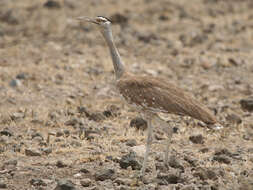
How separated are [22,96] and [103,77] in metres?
1.65

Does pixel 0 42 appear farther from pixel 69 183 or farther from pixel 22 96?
pixel 69 183

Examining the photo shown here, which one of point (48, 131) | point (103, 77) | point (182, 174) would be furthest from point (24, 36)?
point (182, 174)

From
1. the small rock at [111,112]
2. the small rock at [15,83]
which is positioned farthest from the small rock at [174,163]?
the small rock at [15,83]

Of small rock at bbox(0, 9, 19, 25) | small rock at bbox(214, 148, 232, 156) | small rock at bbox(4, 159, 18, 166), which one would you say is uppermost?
small rock at bbox(214, 148, 232, 156)

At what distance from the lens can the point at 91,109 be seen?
7738 mm

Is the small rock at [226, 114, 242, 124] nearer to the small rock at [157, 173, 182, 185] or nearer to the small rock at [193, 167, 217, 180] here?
the small rock at [193, 167, 217, 180]

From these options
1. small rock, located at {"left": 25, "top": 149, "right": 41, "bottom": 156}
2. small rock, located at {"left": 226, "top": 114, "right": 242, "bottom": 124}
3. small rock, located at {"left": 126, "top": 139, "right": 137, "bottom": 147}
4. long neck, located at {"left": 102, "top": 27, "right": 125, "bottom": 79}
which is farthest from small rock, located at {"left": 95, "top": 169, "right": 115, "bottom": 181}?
small rock, located at {"left": 226, "top": 114, "right": 242, "bottom": 124}

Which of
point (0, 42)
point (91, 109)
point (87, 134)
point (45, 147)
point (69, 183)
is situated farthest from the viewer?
point (0, 42)

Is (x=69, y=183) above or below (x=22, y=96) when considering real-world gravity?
above

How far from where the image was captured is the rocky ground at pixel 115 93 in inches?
209

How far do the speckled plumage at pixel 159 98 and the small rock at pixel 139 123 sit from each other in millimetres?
1434

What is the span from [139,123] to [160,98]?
1694 millimetres

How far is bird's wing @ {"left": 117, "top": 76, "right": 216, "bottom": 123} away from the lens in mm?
5141

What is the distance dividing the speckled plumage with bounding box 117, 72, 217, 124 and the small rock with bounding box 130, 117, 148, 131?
1.43 m
